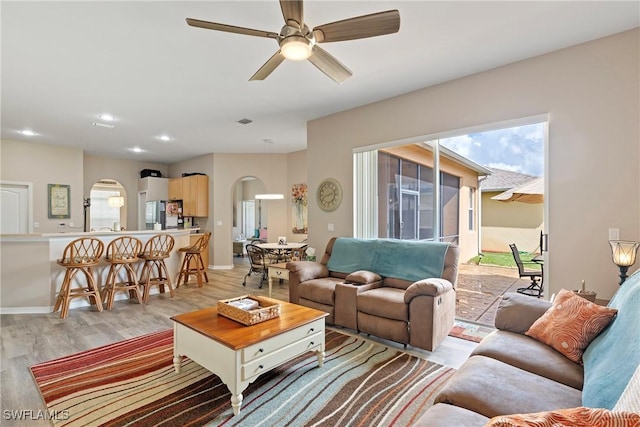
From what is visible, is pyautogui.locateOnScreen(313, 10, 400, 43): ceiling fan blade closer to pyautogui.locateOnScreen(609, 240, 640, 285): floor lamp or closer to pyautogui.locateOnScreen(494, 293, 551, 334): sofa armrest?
A: pyautogui.locateOnScreen(494, 293, 551, 334): sofa armrest

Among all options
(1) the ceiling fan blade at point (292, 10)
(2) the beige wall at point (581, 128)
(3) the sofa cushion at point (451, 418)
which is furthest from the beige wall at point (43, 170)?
(3) the sofa cushion at point (451, 418)

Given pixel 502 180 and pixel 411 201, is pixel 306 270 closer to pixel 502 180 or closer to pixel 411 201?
pixel 411 201

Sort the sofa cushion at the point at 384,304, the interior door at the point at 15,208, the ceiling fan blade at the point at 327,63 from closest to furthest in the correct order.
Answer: the ceiling fan blade at the point at 327,63, the sofa cushion at the point at 384,304, the interior door at the point at 15,208

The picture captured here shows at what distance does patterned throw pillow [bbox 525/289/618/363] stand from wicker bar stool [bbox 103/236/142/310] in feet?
16.1

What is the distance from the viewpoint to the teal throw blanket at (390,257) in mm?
3395

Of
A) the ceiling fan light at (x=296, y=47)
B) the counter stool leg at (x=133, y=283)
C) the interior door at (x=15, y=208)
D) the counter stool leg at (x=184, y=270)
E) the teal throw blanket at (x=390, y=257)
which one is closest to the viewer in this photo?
the ceiling fan light at (x=296, y=47)

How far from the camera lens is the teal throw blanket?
3395mm

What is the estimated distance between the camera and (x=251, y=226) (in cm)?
1095

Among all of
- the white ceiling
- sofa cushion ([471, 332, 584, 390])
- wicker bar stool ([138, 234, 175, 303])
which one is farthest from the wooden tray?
wicker bar stool ([138, 234, 175, 303])

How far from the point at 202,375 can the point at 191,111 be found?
3641 mm

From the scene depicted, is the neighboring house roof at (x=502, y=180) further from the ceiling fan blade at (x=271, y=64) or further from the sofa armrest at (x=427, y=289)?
the ceiling fan blade at (x=271, y=64)

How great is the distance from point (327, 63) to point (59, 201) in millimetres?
7049

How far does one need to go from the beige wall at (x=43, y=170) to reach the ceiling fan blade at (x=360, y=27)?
281 inches

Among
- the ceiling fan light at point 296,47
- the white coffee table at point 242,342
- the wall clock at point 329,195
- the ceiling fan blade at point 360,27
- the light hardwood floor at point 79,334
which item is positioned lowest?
the light hardwood floor at point 79,334
